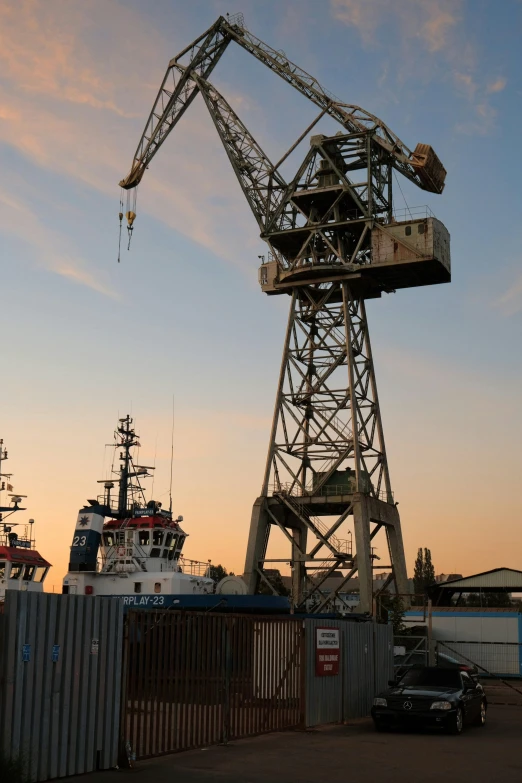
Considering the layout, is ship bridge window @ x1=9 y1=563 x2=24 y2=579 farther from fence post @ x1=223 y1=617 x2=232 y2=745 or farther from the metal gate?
fence post @ x1=223 y1=617 x2=232 y2=745

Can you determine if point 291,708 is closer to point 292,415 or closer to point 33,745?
point 33,745

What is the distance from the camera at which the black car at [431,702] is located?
70.0 feet

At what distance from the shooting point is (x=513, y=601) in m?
134

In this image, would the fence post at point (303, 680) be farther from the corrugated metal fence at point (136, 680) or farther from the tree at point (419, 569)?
the tree at point (419, 569)

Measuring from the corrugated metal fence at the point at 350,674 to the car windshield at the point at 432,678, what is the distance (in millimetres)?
1718

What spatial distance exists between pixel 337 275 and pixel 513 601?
96.8 metres

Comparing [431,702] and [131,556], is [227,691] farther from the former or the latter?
[131,556]

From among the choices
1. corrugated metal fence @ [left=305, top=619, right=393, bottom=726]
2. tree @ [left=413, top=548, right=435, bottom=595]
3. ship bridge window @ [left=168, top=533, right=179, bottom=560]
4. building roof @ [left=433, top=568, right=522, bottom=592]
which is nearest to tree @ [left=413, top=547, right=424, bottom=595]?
tree @ [left=413, top=548, right=435, bottom=595]

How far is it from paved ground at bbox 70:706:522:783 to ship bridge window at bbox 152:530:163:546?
A: 2978cm

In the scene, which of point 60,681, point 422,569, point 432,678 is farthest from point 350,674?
point 422,569

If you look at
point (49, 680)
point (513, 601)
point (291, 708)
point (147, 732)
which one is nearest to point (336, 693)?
point (291, 708)

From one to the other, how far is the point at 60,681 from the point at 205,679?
3.97 metres

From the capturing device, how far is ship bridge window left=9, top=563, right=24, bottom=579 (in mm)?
49303

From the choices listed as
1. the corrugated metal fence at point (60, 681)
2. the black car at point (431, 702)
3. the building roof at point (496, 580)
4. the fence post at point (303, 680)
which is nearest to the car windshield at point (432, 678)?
the black car at point (431, 702)
